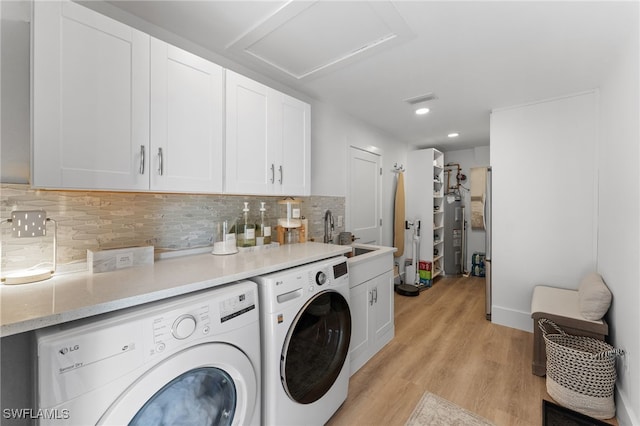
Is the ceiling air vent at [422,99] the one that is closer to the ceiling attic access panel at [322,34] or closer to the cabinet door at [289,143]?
the ceiling attic access panel at [322,34]

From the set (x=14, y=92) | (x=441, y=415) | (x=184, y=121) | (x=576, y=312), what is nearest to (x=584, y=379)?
(x=576, y=312)

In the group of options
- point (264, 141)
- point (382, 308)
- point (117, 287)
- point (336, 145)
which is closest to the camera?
point (117, 287)

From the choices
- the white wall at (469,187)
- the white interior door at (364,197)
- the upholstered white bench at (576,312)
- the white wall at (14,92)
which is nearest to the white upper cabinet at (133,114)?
the white wall at (14,92)

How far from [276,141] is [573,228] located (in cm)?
287

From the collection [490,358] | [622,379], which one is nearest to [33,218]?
[490,358]

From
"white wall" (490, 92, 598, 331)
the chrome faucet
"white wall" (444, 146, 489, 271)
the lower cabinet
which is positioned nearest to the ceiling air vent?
"white wall" (490, 92, 598, 331)

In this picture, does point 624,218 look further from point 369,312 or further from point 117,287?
point 117,287

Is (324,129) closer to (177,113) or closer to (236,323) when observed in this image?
(177,113)

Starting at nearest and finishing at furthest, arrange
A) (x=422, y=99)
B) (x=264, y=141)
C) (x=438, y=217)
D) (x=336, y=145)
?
(x=264, y=141), (x=422, y=99), (x=336, y=145), (x=438, y=217)

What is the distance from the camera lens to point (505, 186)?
2.81 m

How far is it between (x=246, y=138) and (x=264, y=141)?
0.46 feet

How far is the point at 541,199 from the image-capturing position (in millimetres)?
2615

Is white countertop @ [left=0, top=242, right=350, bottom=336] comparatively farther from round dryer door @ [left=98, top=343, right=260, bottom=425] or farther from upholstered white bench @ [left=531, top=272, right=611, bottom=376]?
upholstered white bench @ [left=531, top=272, right=611, bottom=376]

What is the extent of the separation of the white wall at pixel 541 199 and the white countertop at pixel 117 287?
94.8 inches
